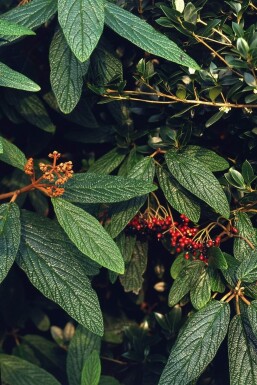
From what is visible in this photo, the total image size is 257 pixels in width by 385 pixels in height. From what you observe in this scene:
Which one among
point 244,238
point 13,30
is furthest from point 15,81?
point 244,238

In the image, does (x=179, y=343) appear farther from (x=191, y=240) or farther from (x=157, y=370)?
(x=157, y=370)

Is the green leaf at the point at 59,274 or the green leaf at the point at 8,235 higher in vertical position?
the green leaf at the point at 8,235

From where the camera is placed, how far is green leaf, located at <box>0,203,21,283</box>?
1603 mm

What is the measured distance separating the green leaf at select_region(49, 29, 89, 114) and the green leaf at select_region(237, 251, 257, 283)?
1.71 ft

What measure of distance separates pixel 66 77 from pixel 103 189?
284 mm

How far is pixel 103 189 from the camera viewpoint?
1.69 meters

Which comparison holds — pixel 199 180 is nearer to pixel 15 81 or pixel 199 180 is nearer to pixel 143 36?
pixel 143 36

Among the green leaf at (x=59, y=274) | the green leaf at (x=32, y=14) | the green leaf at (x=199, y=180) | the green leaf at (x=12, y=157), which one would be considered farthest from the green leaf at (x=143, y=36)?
the green leaf at (x=59, y=274)

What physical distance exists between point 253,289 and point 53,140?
87 centimetres

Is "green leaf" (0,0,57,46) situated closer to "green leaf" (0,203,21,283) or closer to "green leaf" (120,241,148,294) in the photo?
"green leaf" (0,203,21,283)

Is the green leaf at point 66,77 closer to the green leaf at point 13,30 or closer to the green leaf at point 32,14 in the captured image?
the green leaf at point 32,14

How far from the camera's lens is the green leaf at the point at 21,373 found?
2035 mm

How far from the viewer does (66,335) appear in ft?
7.81

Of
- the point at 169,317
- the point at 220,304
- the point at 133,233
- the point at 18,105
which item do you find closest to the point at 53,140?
the point at 18,105
